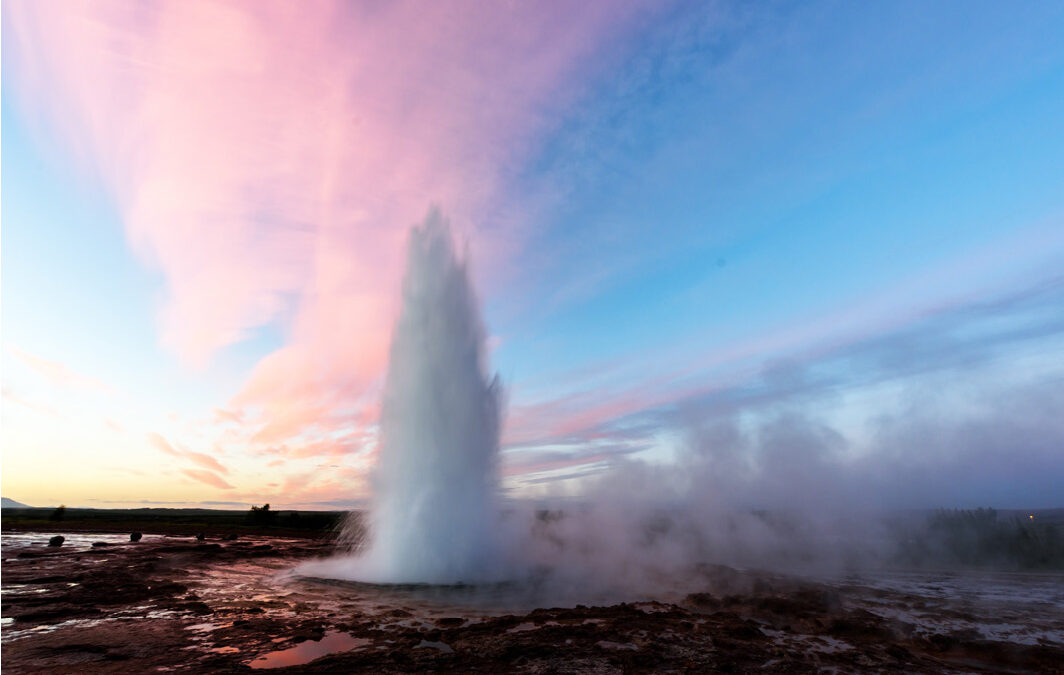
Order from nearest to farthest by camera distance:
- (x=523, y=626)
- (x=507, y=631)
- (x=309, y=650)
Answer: (x=309, y=650) < (x=507, y=631) < (x=523, y=626)

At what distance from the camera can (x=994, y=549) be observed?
36250 mm

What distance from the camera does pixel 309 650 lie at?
11.0 m

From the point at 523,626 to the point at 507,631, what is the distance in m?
0.79

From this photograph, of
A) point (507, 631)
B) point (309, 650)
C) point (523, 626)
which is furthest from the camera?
point (523, 626)

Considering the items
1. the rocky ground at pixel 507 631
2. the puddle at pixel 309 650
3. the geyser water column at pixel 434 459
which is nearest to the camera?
the puddle at pixel 309 650

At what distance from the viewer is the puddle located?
398 inches

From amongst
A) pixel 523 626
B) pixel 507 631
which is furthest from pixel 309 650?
pixel 523 626

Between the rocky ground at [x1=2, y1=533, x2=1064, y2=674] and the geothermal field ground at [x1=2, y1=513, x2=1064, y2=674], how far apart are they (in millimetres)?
→ 69

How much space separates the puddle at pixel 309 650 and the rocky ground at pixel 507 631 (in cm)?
5

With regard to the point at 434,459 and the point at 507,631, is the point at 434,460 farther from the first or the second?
the point at 507,631

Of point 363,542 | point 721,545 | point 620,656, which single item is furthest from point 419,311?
point 721,545

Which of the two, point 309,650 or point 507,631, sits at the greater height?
point 309,650

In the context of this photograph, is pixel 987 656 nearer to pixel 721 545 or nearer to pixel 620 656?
pixel 620 656

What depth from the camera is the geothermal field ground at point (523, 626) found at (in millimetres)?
10523
